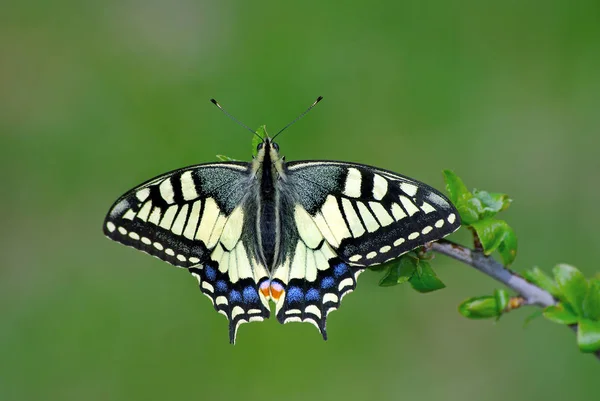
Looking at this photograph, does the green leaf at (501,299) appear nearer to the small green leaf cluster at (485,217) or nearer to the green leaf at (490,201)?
the small green leaf cluster at (485,217)

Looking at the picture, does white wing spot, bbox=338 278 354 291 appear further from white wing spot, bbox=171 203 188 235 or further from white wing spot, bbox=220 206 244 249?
white wing spot, bbox=171 203 188 235

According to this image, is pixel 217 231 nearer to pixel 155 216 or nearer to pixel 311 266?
pixel 155 216

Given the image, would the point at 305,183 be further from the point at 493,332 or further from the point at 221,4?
the point at 221,4

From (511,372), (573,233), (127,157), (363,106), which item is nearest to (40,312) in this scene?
(127,157)

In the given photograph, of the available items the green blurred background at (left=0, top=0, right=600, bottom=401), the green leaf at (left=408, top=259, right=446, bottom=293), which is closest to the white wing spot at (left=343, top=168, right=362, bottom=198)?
the green leaf at (left=408, top=259, right=446, bottom=293)

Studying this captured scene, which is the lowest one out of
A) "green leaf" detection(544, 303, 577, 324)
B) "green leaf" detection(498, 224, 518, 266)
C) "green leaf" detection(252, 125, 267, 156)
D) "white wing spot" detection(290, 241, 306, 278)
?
"green leaf" detection(544, 303, 577, 324)

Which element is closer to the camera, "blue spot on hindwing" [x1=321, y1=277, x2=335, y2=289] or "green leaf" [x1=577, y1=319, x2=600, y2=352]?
"green leaf" [x1=577, y1=319, x2=600, y2=352]
